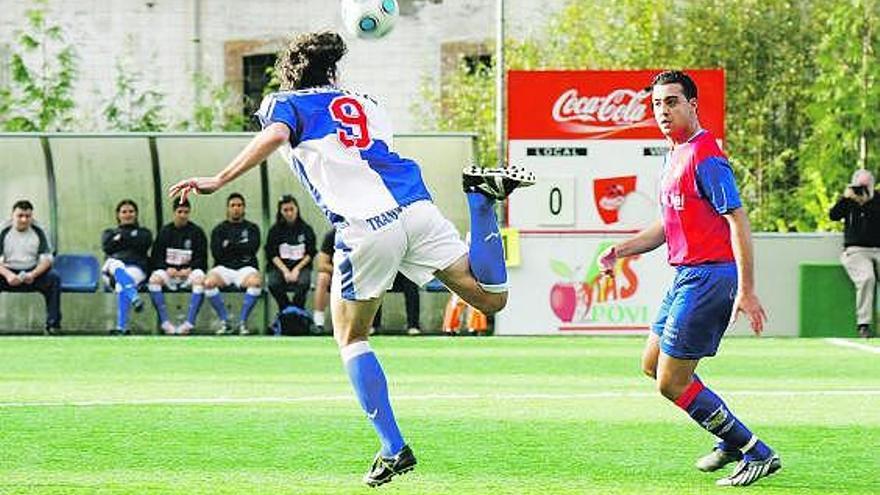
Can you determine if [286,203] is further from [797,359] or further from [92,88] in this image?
[92,88]

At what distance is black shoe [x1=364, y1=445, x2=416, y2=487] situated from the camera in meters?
8.64

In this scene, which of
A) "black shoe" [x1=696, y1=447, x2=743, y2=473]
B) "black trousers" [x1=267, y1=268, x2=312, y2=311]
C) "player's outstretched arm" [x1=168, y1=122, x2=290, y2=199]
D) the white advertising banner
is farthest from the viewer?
"black trousers" [x1=267, y1=268, x2=312, y2=311]

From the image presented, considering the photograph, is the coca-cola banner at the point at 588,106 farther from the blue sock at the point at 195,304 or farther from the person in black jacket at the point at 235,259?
the blue sock at the point at 195,304

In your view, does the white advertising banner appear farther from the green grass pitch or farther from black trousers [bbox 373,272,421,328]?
the green grass pitch

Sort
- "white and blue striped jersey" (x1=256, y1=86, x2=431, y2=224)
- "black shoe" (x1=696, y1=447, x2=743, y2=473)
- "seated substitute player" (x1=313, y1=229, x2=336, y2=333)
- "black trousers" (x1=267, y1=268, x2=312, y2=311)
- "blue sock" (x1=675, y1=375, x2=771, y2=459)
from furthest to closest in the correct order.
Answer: "black trousers" (x1=267, y1=268, x2=312, y2=311) < "seated substitute player" (x1=313, y1=229, x2=336, y2=333) < "black shoe" (x1=696, y1=447, x2=743, y2=473) < "blue sock" (x1=675, y1=375, x2=771, y2=459) < "white and blue striped jersey" (x1=256, y1=86, x2=431, y2=224)

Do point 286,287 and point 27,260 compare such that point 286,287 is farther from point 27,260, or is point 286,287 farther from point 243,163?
point 243,163

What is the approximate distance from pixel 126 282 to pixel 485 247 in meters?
15.0

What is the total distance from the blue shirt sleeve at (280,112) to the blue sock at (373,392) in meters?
1.02

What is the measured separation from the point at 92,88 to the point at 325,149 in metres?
25.1

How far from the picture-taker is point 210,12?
110ft

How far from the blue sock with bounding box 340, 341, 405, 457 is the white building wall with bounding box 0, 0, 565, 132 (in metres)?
24.5

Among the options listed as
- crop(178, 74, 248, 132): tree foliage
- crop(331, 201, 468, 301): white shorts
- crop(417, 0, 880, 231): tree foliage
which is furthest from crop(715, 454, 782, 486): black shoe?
crop(417, 0, 880, 231): tree foliage

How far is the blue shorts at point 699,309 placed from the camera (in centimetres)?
914

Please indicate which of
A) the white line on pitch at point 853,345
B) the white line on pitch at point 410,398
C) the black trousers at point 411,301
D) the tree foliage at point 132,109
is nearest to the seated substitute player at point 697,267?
the white line on pitch at point 410,398
